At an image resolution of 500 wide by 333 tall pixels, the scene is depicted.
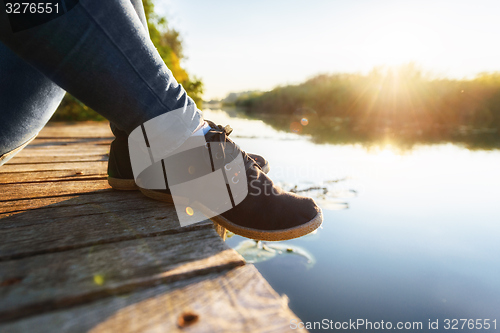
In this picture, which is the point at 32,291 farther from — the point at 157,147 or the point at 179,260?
the point at 157,147

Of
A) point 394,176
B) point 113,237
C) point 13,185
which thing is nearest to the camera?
point 113,237

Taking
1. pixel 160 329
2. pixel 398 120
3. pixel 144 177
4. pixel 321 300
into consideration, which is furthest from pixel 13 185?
pixel 398 120

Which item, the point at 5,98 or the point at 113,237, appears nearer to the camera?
the point at 113,237

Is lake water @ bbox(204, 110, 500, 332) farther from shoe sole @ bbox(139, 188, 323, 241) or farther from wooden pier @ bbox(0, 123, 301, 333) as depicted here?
wooden pier @ bbox(0, 123, 301, 333)

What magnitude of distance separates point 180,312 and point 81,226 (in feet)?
1.58

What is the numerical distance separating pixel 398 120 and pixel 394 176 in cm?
812

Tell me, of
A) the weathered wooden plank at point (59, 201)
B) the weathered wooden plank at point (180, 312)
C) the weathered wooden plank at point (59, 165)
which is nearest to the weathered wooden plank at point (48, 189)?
the weathered wooden plank at point (59, 201)

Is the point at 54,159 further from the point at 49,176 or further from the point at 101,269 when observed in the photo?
the point at 101,269

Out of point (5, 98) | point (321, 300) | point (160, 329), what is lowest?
point (321, 300)

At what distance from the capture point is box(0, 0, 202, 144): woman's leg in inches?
21.1

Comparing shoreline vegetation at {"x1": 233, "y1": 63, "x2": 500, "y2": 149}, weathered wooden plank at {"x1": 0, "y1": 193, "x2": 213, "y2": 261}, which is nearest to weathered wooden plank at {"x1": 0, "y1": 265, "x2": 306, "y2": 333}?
weathered wooden plank at {"x1": 0, "y1": 193, "x2": 213, "y2": 261}

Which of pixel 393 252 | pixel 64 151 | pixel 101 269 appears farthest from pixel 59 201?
pixel 393 252

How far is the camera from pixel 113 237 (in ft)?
2.12

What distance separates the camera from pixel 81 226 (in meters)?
0.72
